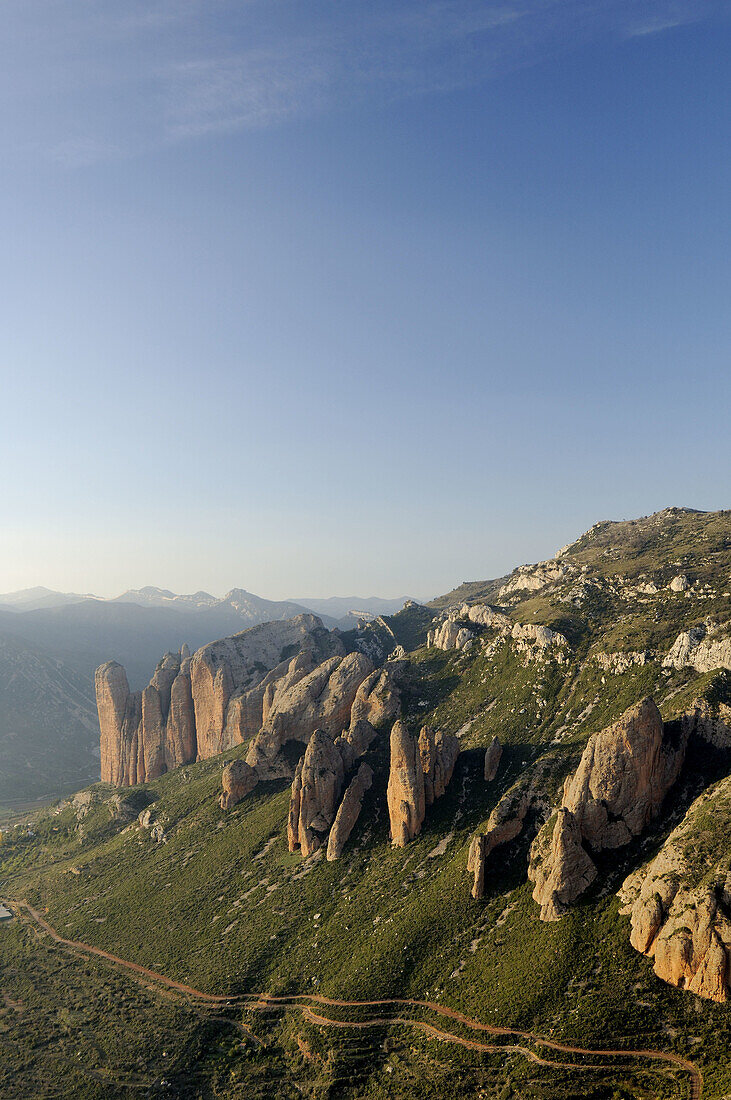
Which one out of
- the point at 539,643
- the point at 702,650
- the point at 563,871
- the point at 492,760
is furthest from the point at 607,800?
the point at 539,643

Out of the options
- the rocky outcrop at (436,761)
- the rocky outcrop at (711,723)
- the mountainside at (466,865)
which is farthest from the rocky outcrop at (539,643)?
the rocky outcrop at (711,723)

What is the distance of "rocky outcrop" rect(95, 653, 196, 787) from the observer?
180 metres


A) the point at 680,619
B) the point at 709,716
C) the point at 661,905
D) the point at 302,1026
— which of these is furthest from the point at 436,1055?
the point at 680,619

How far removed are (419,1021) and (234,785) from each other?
230ft

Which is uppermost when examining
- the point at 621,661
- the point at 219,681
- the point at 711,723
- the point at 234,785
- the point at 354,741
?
the point at 621,661

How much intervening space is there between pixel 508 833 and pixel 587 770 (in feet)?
51.6

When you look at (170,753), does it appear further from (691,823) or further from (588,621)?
(691,823)

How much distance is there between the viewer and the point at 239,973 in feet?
281

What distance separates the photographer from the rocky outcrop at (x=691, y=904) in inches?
2238

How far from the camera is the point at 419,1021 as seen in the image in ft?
228

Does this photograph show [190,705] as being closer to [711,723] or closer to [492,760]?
[492,760]

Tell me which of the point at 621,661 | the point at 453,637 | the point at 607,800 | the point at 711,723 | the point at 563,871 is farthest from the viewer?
the point at 453,637

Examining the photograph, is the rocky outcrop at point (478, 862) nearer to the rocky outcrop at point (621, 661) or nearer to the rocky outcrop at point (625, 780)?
the rocky outcrop at point (625, 780)

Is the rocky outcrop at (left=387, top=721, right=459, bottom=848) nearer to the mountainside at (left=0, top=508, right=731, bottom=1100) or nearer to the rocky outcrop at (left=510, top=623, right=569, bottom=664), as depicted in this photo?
the mountainside at (left=0, top=508, right=731, bottom=1100)
